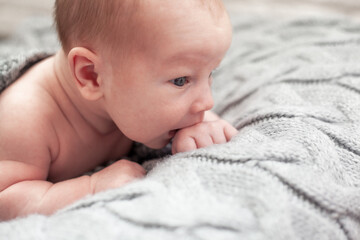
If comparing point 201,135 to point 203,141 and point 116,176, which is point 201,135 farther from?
point 116,176

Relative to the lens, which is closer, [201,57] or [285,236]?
[285,236]

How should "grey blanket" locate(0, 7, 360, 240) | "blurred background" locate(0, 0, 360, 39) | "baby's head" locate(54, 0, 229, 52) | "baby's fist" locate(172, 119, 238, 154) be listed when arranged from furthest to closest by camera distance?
"blurred background" locate(0, 0, 360, 39) < "baby's fist" locate(172, 119, 238, 154) < "baby's head" locate(54, 0, 229, 52) < "grey blanket" locate(0, 7, 360, 240)

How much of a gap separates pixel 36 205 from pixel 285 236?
0.47m

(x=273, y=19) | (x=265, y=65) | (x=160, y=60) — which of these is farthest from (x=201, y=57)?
(x=273, y=19)

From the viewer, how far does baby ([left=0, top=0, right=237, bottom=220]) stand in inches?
28.0

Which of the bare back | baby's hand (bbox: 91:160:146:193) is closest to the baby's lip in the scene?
baby's hand (bbox: 91:160:146:193)

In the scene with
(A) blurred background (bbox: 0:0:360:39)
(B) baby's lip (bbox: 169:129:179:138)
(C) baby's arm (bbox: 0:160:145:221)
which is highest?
(A) blurred background (bbox: 0:0:360:39)

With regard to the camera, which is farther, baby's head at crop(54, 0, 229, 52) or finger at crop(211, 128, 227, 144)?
finger at crop(211, 128, 227, 144)

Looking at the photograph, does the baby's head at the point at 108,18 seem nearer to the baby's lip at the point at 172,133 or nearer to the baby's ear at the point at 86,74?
the baby's ear at the point at 86,74

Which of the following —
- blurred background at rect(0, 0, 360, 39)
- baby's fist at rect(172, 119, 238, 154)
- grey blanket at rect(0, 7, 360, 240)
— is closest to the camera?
grey blanket at rect(0, 7, 360, 240)

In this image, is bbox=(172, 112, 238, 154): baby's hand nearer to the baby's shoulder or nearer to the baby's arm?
the baby's arm

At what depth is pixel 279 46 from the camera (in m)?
1.23

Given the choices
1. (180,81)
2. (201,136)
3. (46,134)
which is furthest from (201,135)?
(46,134)

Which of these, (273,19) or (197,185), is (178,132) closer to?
(197,185)
